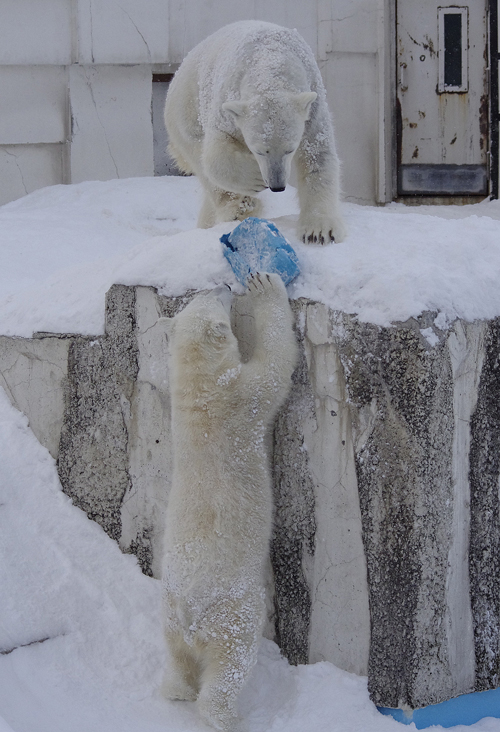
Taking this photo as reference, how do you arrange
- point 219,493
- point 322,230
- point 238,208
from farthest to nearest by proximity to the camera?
point 238,208, point 322,230, point 219,493

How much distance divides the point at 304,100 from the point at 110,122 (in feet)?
15.1

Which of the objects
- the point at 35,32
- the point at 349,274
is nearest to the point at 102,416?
the point at 349,274

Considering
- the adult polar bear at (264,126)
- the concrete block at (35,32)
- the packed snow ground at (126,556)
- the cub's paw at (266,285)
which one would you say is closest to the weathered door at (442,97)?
the concrete block at (35,32)

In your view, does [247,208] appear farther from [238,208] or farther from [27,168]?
[27,168]

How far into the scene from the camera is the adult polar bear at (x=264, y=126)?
2.68 m

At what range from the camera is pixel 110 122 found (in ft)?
22.5

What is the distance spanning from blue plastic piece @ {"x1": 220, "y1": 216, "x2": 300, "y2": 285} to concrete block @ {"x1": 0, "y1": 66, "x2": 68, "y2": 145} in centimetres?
494

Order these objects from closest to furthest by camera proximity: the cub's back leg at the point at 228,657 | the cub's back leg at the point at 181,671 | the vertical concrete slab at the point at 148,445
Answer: the cub's back leg at the point at 228,657
the cub's back leg at the point at 181,671
the vertical concrete slab at the point at 148,445

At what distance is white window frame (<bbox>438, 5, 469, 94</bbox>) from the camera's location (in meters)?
6.80

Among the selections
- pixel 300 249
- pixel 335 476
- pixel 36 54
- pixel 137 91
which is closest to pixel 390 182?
pixel 137 91

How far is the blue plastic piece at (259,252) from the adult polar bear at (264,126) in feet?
0.79

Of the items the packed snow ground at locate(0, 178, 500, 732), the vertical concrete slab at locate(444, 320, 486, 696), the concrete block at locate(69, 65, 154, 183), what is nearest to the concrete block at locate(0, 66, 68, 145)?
the concrete block at locate(69, 65, 154, 183)

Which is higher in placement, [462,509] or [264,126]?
[264,126]

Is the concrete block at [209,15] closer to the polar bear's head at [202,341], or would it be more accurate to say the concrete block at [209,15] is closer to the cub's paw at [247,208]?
the cub's paw at [247,208]
